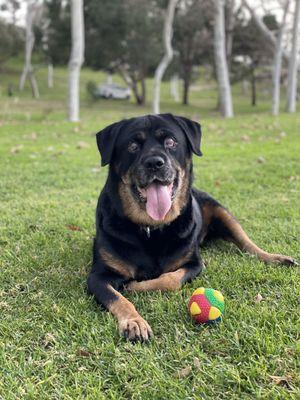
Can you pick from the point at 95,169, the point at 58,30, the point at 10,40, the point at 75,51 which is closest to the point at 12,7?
the point at 10,40

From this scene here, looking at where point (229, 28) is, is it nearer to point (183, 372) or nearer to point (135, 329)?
point (135, 329)

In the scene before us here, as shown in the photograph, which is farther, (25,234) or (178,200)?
(25,234)

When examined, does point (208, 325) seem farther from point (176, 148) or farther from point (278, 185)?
point (278, 185)

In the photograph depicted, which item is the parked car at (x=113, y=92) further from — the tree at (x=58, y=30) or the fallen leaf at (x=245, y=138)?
the fallen leaf at (x=245, y=138)

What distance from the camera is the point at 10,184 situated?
6.76 meters

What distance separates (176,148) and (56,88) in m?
38.2

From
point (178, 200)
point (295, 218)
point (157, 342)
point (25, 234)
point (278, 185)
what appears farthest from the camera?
point (278, 185)

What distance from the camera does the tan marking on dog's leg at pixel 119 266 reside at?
326cm

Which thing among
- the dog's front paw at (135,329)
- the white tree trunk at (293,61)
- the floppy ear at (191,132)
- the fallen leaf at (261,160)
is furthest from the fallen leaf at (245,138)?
the white tree trunk at (293,61)

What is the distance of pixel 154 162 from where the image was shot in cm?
319

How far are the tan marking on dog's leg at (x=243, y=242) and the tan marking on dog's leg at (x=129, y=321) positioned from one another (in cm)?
143

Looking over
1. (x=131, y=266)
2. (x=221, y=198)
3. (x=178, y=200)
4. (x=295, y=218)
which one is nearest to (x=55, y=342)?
(x=131, y=266)

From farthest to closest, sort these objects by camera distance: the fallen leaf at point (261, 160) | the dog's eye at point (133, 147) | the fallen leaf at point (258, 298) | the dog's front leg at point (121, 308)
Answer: the fallen leaf at point (261, 160) < the dog's eye at point (133, 147) < the fallen leaf at point (258, 298) < the dog's front leg at point (121, 308)

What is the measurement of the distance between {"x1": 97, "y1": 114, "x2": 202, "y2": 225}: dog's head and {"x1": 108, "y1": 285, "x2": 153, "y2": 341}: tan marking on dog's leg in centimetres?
77
